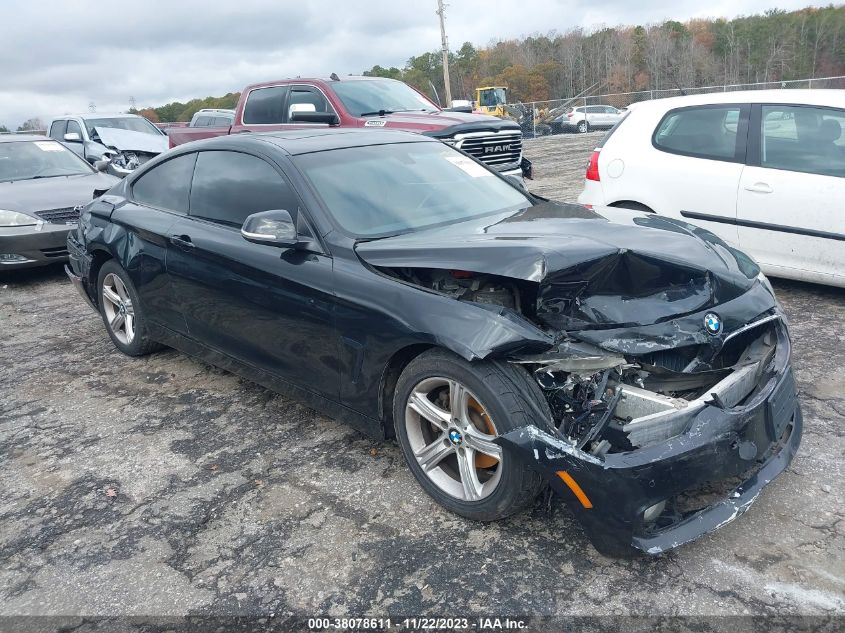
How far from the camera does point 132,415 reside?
426cm

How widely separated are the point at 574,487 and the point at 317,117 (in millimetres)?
7419

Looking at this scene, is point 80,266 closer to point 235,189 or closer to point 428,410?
point 235,189

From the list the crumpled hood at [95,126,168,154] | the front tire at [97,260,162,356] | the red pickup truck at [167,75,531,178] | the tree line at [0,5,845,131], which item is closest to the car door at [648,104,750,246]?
the red pickup truck at [167,75,531,178]

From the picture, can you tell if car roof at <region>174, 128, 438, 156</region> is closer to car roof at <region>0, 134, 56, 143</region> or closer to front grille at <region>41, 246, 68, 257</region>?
front grille at <region>41, 246, 68, 257</region>

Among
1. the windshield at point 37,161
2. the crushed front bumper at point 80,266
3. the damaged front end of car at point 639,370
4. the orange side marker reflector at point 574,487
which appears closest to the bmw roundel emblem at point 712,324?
the damaged front end of car at point 639,370

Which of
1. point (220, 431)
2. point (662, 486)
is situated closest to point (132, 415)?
point (220, 431)

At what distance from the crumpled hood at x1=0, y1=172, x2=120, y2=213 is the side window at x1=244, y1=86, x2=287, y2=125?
219 centimetres

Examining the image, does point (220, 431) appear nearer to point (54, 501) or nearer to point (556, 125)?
point (54, 501)

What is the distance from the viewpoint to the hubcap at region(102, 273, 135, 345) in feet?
16.4

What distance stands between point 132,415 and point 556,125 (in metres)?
33.3

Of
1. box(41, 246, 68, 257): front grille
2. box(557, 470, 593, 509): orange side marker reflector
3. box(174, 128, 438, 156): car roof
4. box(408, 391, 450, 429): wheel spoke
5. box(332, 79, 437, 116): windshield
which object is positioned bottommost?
box(557, 470, 593, 509): orange side marker reflector

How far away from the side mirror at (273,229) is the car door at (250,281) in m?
0.07

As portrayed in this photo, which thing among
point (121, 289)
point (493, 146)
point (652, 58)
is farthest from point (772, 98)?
point (652, 58)

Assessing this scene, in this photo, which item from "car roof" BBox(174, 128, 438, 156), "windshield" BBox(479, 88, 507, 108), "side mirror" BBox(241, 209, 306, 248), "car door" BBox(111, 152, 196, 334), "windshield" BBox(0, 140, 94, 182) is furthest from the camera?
"windshield" BBox(479, 88, 507, 108)
